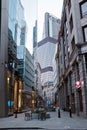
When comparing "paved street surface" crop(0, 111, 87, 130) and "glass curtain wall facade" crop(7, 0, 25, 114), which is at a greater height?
"glass curtain wall facade" crop(7, 0, 25, 114)

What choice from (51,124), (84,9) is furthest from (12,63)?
(51,124)

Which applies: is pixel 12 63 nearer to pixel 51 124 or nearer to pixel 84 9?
pixel 84 9

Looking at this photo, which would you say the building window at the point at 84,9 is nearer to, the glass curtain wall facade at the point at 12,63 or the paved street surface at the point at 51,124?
the glass curtain wall facade at the point at 12,63

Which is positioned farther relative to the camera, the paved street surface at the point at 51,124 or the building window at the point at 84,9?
the building window at the point at 84,9

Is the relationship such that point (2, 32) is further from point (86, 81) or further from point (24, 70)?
point (24, 70)

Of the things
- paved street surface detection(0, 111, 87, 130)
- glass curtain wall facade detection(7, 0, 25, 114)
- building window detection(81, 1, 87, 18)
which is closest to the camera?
paved street surface detection(0, 111, 87, 130)

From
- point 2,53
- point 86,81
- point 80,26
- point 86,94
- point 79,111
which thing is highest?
point 80,26

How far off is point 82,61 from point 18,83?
98.4 feet

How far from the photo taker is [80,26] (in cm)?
3544

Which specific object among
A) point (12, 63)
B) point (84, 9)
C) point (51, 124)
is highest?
point (84, 9)

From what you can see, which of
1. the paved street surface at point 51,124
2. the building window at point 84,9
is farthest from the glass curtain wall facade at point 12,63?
the building window at point 84,9

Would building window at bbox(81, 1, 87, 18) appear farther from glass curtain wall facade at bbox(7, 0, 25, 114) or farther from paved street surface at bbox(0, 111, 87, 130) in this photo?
paved street surface at bbox(0, 111, 87, 130)

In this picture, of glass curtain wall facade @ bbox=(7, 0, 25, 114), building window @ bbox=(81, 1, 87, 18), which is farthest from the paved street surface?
building window @ bbox=(81, 1, 87, 18)

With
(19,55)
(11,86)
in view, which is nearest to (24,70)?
(19,55)
